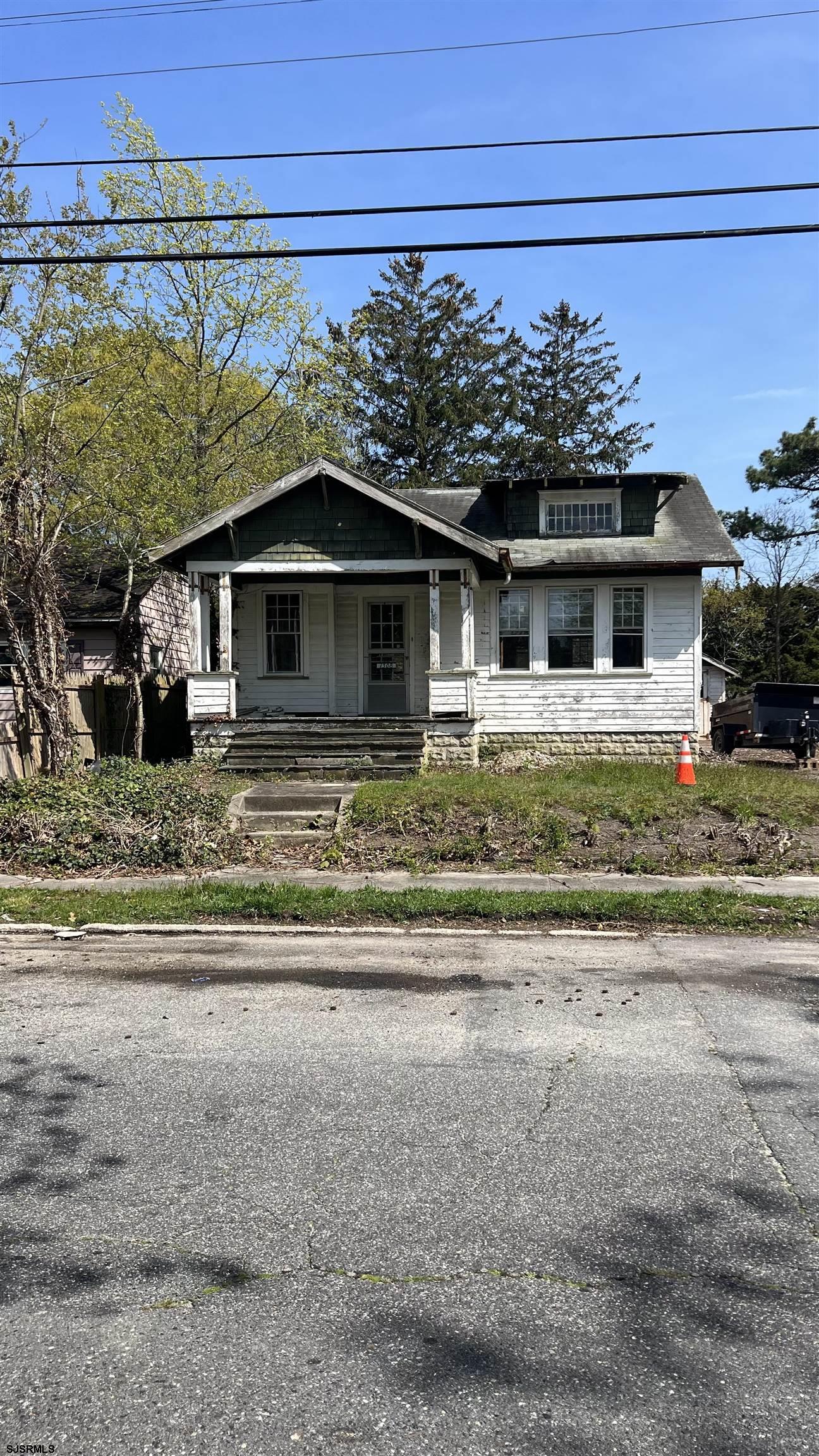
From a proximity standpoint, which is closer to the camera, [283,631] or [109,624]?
[283,631]

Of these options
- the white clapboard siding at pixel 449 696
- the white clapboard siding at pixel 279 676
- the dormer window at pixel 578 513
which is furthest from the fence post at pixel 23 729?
the dormer window at pixel 578 513

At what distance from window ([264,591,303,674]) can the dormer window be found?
537 centimetres

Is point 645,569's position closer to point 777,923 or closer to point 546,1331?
point 777,923

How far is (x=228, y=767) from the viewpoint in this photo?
14.6 meters

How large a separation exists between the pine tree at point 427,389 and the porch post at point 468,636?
26460 millimetres

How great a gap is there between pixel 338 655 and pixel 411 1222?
1626cm

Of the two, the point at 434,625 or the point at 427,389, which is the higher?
the point at 427,389

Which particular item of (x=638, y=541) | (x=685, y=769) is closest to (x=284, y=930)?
(x=685, y=769)

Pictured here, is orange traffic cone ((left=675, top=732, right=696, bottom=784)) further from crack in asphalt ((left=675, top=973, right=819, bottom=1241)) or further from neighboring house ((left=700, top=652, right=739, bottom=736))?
neighboring house ((left=700, top=652, right=739, bottom=736))

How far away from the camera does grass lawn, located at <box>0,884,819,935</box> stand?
307 inches

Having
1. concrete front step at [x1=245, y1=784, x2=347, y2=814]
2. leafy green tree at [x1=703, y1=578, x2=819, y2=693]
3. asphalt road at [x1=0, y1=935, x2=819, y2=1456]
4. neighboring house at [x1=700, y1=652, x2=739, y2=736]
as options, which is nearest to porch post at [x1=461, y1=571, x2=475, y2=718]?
concrete front step at [x1=245, y1=784, x2=347, y2=814]

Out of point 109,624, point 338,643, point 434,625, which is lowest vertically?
point 338,643

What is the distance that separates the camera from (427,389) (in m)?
42.8

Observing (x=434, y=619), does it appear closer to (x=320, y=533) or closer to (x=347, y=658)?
(x=320, y=533)
